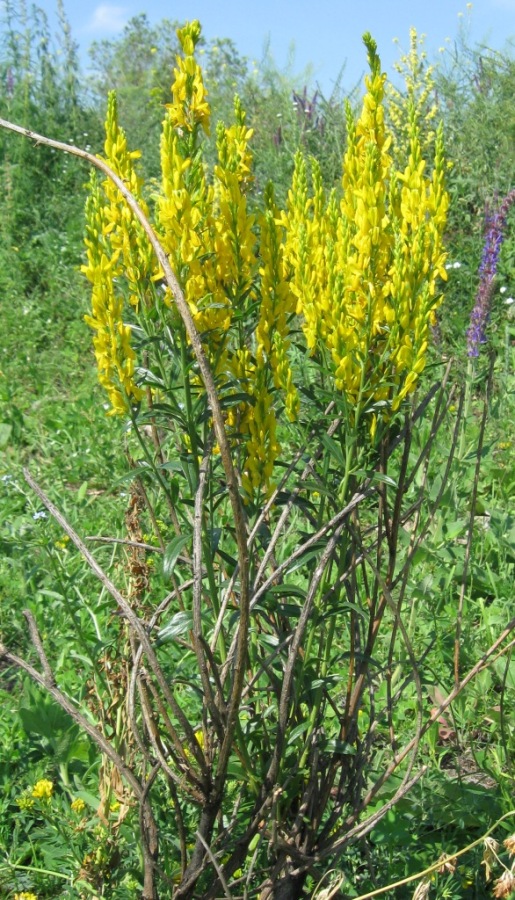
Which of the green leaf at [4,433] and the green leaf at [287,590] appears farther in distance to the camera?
the green leaf at [4,433]

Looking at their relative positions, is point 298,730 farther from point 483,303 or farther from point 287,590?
point 483,303

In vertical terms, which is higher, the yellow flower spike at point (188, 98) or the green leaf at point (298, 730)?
the yellow flower spike at point (188, 98)

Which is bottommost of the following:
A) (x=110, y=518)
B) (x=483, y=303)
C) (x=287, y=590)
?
(x=110, y=518)

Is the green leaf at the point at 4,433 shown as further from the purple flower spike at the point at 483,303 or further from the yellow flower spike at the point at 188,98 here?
the yellow flower spike at the point at 188,98

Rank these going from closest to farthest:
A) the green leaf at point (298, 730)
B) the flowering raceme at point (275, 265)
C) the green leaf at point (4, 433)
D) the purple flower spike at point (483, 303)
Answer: the flowering raceme at point (275, 265), the green leaf at point (298, 730), the purple flower spike at point (483, 303), the green leaf at point (4, 433)

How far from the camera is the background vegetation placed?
6.28 feet

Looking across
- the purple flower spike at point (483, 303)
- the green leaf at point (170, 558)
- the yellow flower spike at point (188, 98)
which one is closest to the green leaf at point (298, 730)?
the green leaf at point (170, 558)

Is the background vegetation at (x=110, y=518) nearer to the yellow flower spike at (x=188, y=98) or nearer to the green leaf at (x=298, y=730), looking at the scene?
the green leaf at (x=298, y=730)

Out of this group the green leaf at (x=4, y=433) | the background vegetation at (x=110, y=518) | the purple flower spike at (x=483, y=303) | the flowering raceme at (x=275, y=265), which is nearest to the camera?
the flowering raceme at (x=275, y=265)

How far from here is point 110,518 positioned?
337cm

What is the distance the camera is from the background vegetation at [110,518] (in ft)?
6.28

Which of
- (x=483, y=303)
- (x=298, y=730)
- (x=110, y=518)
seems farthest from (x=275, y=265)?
(x=483, y=303)

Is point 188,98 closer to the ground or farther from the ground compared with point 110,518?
farther from the ground

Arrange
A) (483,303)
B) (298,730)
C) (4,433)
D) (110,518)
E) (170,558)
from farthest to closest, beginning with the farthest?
(4,433)
(483,303)
(110,518)
(298,730)
(170,558)
